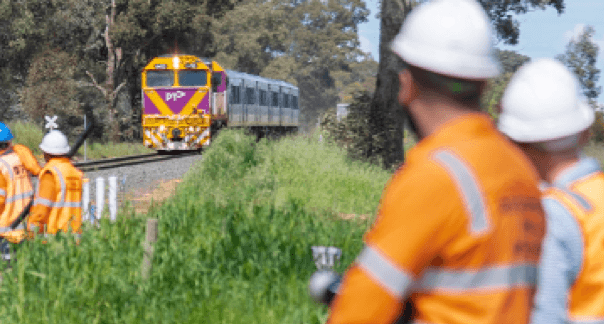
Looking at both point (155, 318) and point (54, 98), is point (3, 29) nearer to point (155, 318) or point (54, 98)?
point (54, 98)

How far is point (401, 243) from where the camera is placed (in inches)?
64.6

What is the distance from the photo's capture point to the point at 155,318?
5.16 m

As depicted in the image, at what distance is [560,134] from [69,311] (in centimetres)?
393

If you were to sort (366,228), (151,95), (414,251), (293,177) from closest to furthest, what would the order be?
(414,251)
(366,228)
(293,177)
(151,95)

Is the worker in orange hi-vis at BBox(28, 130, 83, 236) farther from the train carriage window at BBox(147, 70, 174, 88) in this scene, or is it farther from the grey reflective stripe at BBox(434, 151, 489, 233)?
the train carriage window at BBox(147, 70, 174, 88)

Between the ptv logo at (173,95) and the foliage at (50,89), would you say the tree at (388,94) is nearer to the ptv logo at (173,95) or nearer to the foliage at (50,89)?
the ptv logo at (173,95)

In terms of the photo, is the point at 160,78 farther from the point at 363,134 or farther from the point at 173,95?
the point at 363,134

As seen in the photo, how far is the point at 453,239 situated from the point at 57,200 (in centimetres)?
574

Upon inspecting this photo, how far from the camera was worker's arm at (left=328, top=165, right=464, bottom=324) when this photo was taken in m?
1.63

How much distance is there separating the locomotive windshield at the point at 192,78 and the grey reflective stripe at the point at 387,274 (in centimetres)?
2502

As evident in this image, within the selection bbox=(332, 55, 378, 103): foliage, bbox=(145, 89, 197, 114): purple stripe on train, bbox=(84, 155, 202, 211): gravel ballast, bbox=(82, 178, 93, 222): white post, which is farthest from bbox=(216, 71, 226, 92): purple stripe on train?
bbox=(332, 55, 378, 103): foliage

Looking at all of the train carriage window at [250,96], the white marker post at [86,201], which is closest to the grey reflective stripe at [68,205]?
the white marker post at [86,201]

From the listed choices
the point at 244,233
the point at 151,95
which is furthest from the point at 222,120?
the point at 244,233

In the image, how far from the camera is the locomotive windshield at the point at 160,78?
87.2 ft
